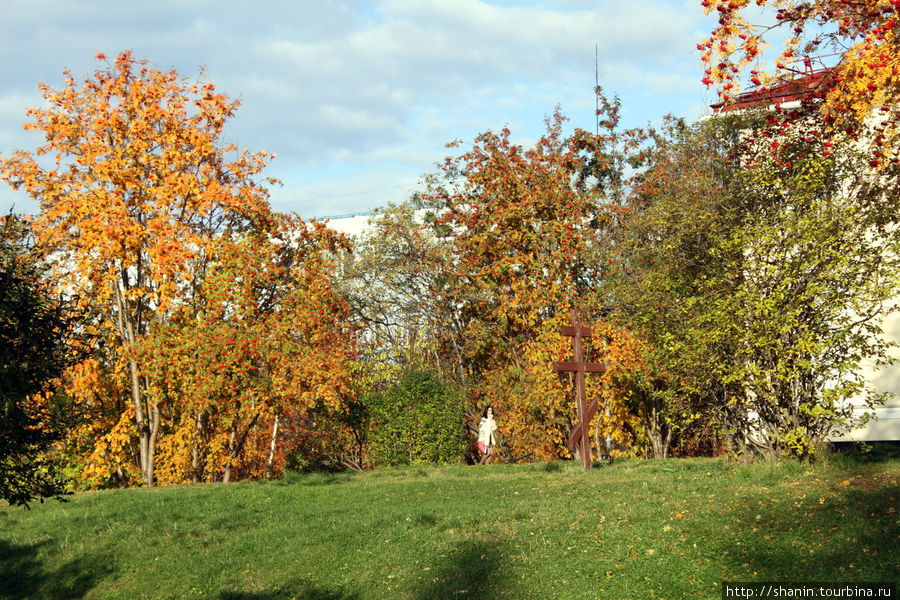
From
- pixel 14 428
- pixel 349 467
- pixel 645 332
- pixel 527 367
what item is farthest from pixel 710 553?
pixel 349 467

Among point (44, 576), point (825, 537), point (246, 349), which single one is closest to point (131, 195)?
point (246, 349)

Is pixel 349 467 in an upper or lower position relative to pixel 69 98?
lower

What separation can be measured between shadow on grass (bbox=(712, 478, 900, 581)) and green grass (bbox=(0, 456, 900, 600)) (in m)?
0.02

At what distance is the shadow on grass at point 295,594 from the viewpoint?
8781 millimetres

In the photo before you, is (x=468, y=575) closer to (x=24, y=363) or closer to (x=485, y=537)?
(x=485, y=537)

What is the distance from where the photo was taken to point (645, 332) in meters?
15.6

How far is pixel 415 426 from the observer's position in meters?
19.4

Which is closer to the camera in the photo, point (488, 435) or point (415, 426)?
point (415, 426)

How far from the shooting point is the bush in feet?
63.7

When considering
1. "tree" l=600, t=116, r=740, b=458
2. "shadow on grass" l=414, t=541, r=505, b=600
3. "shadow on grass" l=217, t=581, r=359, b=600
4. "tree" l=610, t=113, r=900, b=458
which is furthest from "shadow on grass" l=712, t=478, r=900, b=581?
"shadow on grass" l=217, t=581, r=359, b=600

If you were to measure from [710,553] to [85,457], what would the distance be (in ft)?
53.2

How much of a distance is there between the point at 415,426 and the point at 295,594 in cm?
1042

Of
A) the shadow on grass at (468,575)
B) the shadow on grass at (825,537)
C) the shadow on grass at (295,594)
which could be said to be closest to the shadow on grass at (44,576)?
the shadow on grass at (295,594)

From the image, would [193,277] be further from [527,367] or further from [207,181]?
[527,367]
